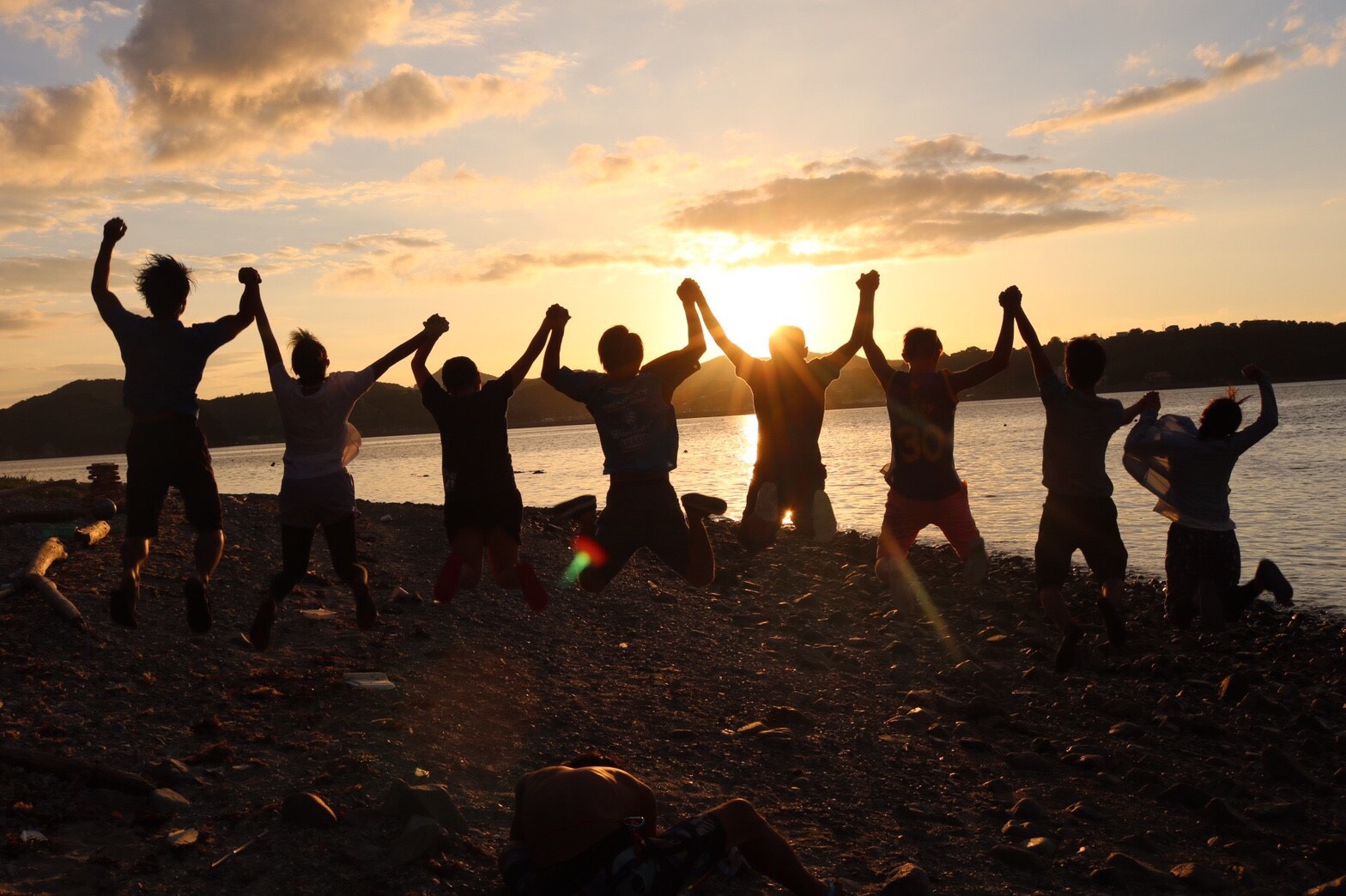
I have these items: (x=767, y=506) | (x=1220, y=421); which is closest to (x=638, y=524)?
(x=767, y=506)

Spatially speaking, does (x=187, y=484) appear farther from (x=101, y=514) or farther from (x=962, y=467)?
(x=962, y=467)

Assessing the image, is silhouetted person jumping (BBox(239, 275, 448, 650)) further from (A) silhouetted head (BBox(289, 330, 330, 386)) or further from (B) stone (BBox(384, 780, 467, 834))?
(B) stone (BBox(384, 780, 467, 834))

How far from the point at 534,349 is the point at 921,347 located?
3.45m

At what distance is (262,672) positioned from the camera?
10.6 meters

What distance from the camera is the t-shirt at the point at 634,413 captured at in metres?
8.35

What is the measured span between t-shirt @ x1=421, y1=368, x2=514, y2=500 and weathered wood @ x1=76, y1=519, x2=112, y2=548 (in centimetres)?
753

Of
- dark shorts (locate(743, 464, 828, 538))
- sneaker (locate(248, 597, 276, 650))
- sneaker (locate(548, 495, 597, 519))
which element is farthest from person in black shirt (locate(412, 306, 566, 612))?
dark shorts (locate(743, 464, 828, 538))

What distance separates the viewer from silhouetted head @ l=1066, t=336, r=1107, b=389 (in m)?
8.73

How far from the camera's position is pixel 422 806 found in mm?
7762

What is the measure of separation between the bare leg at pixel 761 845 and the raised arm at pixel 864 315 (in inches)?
159

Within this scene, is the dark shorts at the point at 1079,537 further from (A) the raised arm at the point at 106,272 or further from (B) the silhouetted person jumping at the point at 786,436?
(A) the raised arm at the point at 106,272

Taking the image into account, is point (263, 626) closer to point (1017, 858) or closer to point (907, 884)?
point (907, 884)

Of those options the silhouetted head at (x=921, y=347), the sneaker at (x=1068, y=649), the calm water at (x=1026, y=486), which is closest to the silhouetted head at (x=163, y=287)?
the silhouetted head at (x=921, y=347)

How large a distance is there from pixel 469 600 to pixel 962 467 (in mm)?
51496
